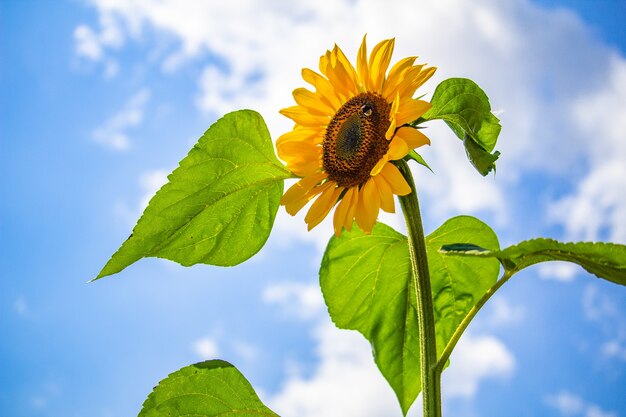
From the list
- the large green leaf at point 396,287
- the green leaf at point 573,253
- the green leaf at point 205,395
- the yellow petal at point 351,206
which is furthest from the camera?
the large green leaf at point 396,287

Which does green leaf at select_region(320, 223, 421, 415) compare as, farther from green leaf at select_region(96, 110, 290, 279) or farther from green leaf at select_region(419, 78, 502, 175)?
green leaf at select_region(419, 78, 502, 175)

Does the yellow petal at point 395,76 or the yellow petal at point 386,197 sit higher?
the yellow petal at point 395,76

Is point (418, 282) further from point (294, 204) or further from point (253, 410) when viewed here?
point (253, 410)

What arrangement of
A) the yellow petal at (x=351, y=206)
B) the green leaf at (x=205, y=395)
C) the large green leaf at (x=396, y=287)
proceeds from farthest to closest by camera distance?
the large green leaf at (x=396, y=287) → the green leaf at (x=205, y=395) → the yellow petal at (x=351, y=206)

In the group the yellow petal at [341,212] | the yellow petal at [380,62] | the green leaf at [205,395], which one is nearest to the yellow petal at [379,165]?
the yellow petal at [341,212]

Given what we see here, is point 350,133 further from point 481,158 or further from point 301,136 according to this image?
point 481,158

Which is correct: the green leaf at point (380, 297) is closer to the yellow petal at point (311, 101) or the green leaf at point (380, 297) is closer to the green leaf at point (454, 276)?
the green leaf at point (454, 276)

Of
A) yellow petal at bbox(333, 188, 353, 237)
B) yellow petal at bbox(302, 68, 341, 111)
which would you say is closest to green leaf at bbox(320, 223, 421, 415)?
yellow petal at bbox(333, 188, 353, 237)

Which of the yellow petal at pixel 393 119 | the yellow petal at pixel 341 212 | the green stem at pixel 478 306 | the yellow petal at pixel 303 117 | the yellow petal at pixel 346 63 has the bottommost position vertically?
the green stem at pixel 478 306
